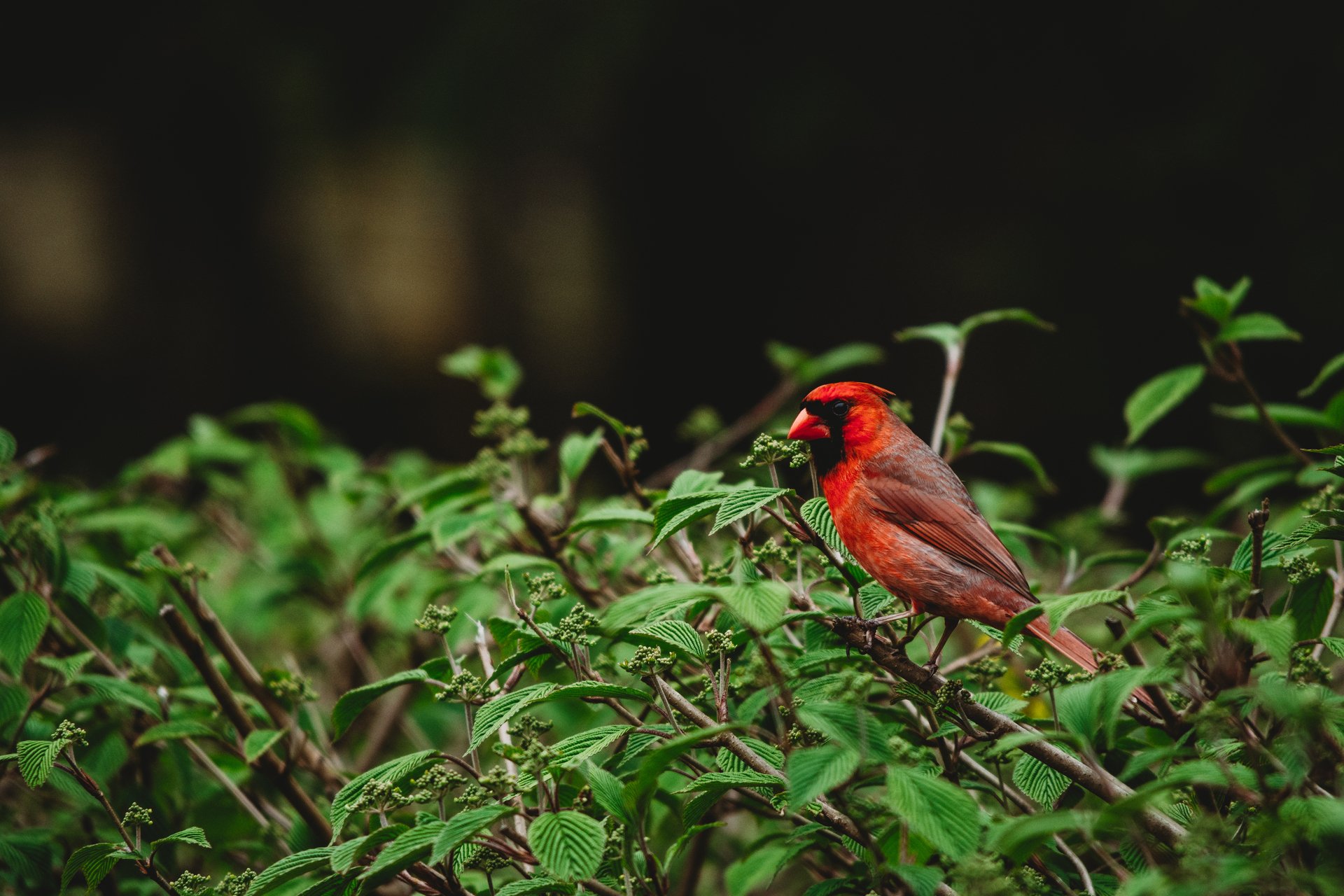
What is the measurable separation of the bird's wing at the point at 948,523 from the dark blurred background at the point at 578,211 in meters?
4.48

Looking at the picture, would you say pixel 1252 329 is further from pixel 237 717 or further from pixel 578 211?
pixel 578 211

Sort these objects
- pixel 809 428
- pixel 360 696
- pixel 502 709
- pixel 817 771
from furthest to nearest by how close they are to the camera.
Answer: pixel 809 428 → pixel 360 696 → pixel 502 709 → pixel 817 771

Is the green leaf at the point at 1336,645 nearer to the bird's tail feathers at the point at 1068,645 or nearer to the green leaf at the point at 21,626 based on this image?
the bird's tail feathers at the point at 1068,645

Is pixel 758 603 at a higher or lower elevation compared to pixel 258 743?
higher

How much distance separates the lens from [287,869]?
1.45m

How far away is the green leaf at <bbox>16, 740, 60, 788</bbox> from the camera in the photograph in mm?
1558

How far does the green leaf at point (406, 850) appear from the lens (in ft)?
4.19

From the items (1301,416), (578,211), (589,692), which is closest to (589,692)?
(589,692)

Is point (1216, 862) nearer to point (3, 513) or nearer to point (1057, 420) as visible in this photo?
point (3, 513)

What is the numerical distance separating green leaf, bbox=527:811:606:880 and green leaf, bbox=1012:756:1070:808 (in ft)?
2.24

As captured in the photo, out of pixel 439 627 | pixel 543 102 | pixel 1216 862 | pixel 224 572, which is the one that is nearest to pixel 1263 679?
pixel 1216 862

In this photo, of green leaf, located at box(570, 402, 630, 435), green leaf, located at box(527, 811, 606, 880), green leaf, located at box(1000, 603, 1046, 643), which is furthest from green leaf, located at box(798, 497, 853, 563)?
green leaf, located at box(527, 811, 606, 880)

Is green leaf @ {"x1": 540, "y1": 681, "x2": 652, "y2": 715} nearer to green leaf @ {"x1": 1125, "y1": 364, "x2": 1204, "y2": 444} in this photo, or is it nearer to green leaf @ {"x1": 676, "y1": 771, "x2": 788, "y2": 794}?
green leaf @ {"x1": 676, "y1": 771, "x2": 788, "y2": 794}

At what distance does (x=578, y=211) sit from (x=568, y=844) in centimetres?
732
